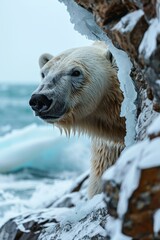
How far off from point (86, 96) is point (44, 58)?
64 cm

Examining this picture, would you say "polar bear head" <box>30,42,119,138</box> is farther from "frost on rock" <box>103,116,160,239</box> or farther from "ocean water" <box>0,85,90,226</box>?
"ocean water" <box>0,85,90,226</box>

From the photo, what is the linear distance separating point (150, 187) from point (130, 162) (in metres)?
→ 0.10

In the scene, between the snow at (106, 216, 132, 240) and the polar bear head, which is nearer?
the snow at (106, 216, 132, 240)

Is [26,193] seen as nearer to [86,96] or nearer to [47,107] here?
[86,96]

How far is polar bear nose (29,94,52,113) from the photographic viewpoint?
157 inches

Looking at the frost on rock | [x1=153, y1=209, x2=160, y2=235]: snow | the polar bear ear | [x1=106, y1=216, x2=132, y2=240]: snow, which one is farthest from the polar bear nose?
[x1=153, y1=209, x2=160, y2=235]: snow

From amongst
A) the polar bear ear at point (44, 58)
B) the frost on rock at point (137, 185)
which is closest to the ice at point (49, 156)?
the polar bear ear at point (44, 58)

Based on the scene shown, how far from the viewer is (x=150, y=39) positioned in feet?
6.91

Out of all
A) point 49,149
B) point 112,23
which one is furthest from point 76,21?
point 49,149

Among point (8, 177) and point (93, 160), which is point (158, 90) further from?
point (8, 177)

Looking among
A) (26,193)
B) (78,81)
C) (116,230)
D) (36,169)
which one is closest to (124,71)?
(78,81)

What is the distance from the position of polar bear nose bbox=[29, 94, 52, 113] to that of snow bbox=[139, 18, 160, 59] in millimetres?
1893

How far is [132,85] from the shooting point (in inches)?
141

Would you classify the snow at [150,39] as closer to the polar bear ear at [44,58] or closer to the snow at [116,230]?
the snow at [116,230]
